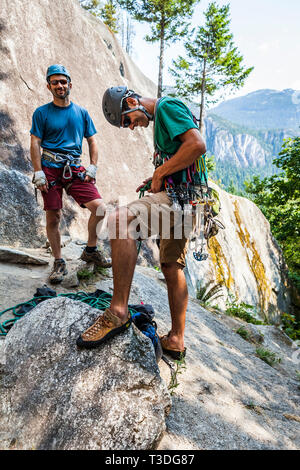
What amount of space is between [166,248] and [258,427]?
1.61m

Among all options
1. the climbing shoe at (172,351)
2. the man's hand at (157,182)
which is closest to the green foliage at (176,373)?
the climbing shoe at (172,351)

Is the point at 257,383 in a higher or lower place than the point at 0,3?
lower

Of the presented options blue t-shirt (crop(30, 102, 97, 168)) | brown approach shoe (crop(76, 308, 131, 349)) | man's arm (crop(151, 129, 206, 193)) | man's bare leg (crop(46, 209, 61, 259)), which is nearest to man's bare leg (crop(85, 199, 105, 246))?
man's bare leg (crop(46, 209, 61, 259))

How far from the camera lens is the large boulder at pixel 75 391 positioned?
1668mm

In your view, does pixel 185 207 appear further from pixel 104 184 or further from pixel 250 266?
pixel 250 266

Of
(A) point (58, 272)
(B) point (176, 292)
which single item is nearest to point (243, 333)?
(B) point (176, 292)

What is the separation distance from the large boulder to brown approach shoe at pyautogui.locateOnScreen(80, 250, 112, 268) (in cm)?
196

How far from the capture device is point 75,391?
1798 mm

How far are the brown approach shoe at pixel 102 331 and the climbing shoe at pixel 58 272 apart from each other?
1.97m

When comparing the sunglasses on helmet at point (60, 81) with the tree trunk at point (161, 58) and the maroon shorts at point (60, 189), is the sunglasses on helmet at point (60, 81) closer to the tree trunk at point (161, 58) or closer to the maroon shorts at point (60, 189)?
the maroon shorts at point (60, 189)

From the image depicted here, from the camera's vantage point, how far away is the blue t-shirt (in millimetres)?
3604

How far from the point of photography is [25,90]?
7492mm

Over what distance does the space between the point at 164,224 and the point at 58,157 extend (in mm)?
1970
